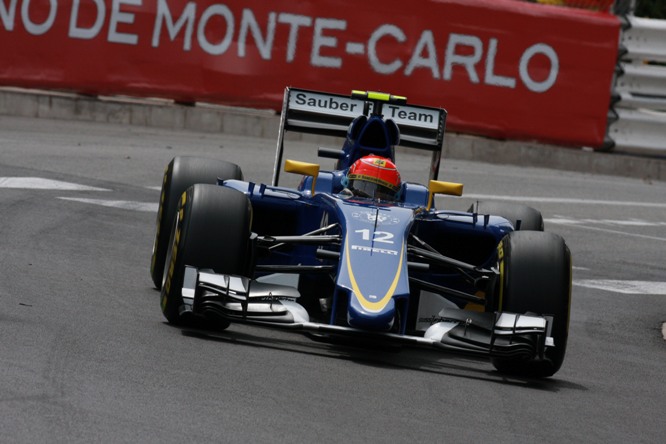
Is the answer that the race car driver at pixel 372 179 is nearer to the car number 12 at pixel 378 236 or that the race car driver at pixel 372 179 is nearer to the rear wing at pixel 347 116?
the rear wing at pixel 347 116

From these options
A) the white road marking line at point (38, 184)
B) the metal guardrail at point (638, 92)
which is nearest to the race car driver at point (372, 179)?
the white road marking line at point (38, 184)

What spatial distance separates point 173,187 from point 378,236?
198 cm

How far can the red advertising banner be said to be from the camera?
20.7 meters

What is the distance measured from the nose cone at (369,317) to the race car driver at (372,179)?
5.50 feet

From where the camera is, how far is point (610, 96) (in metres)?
21.5

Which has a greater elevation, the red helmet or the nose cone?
the red helmet

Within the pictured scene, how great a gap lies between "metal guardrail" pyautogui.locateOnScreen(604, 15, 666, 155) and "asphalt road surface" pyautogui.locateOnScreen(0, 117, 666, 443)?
27.9 feet

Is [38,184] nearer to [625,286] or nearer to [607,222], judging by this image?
[625,286]

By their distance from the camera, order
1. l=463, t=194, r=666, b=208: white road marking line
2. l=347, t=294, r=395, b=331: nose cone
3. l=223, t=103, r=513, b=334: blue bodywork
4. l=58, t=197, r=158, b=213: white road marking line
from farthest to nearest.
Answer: l=463, t=194, r=666, b=208: white road marking line < l=58, t=197, r=158, b=213: white road marking line < l=223, t=103, r=513, b=334: blue bodywork < l=347, t=294, r=395, b=331: nose cone

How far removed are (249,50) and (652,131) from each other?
5985 mm

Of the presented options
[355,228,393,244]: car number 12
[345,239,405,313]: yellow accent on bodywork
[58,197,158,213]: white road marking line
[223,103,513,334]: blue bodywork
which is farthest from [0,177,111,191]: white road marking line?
[345,239,405,313]: yellow accent on bodywork

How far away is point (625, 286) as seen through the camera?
12.1 meters

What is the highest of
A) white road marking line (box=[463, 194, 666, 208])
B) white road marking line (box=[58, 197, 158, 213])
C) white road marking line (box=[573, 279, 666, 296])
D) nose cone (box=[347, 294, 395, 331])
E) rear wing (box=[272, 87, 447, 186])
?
rear wing (box=[272, 87, 447, 186])

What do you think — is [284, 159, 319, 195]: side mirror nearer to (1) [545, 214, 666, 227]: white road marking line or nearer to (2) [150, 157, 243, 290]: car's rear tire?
(2) [150, 157, 243, 290]: car's rear tire
